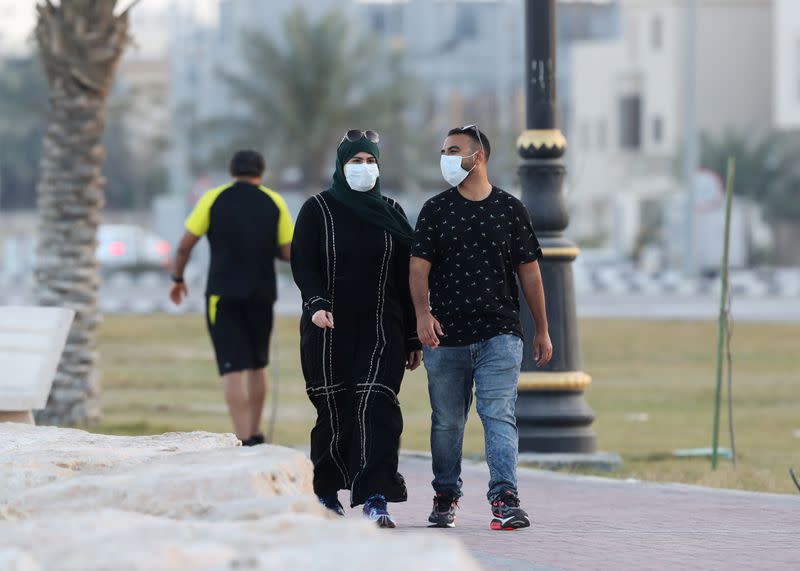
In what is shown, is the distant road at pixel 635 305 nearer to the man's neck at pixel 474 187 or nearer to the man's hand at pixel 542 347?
the man's hand at pixel 542 347

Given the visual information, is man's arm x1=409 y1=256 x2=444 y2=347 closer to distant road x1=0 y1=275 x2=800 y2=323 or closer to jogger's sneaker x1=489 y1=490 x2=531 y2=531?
jogger's sneaker x1=489 y1=490 x2=531 y2=531

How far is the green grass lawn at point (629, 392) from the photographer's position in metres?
12.6

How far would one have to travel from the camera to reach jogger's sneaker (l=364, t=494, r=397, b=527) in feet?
24.8

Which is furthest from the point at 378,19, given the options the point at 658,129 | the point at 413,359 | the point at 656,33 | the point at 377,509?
the point at 377,509

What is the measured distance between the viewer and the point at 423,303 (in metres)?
7.60

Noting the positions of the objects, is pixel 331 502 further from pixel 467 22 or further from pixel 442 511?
pixel 467 22

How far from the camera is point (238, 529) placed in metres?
4.85

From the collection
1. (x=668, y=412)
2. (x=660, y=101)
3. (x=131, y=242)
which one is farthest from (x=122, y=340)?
(x=660, y=101)

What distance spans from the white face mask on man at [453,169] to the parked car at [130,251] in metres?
42.6

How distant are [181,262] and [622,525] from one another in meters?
4.08

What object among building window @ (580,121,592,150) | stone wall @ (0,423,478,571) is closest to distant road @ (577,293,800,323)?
stone wall @ (0,423,478,571)

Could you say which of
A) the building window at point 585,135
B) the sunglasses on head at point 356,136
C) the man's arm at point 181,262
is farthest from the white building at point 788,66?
the sunglasses on head at point 356,136

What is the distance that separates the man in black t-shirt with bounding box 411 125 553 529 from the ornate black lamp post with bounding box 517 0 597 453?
2607mm

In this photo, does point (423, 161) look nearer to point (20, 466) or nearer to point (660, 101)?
point (660, 101)
